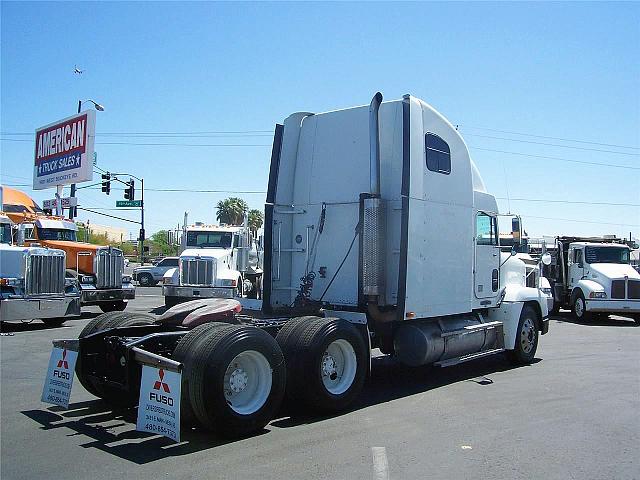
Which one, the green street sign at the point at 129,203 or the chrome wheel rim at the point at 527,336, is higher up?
the green street sign at the point at 129,203

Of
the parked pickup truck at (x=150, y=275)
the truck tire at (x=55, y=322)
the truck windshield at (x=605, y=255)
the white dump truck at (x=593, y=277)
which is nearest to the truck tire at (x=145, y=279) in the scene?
the parked pickup truck at (x=150, y=275)

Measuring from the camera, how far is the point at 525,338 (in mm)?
10953

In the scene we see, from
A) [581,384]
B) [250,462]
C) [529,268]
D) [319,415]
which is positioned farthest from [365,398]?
[529,268]

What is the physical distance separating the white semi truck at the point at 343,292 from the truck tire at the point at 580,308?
35.1 ft

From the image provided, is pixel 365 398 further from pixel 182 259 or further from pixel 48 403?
pixel 182 259

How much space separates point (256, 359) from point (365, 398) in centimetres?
230

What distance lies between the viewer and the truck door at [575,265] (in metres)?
21.3

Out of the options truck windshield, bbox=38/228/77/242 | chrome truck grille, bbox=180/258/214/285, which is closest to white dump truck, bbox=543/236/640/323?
chrome truck grille, bbox=180/258/214/285

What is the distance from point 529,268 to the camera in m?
12.6

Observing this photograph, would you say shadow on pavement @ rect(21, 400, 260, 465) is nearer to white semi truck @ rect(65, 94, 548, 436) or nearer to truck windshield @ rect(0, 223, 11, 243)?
white semi truck @ rect(65, 94, 548, 436)

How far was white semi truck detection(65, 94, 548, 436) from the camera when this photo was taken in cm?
632

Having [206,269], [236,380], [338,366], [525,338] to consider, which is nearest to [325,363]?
[338,366]

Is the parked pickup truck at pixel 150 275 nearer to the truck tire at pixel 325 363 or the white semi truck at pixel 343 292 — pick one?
the white semi truck at pixel 343 292

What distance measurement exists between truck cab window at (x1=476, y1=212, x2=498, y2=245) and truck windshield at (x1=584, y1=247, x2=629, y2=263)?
483 inches
